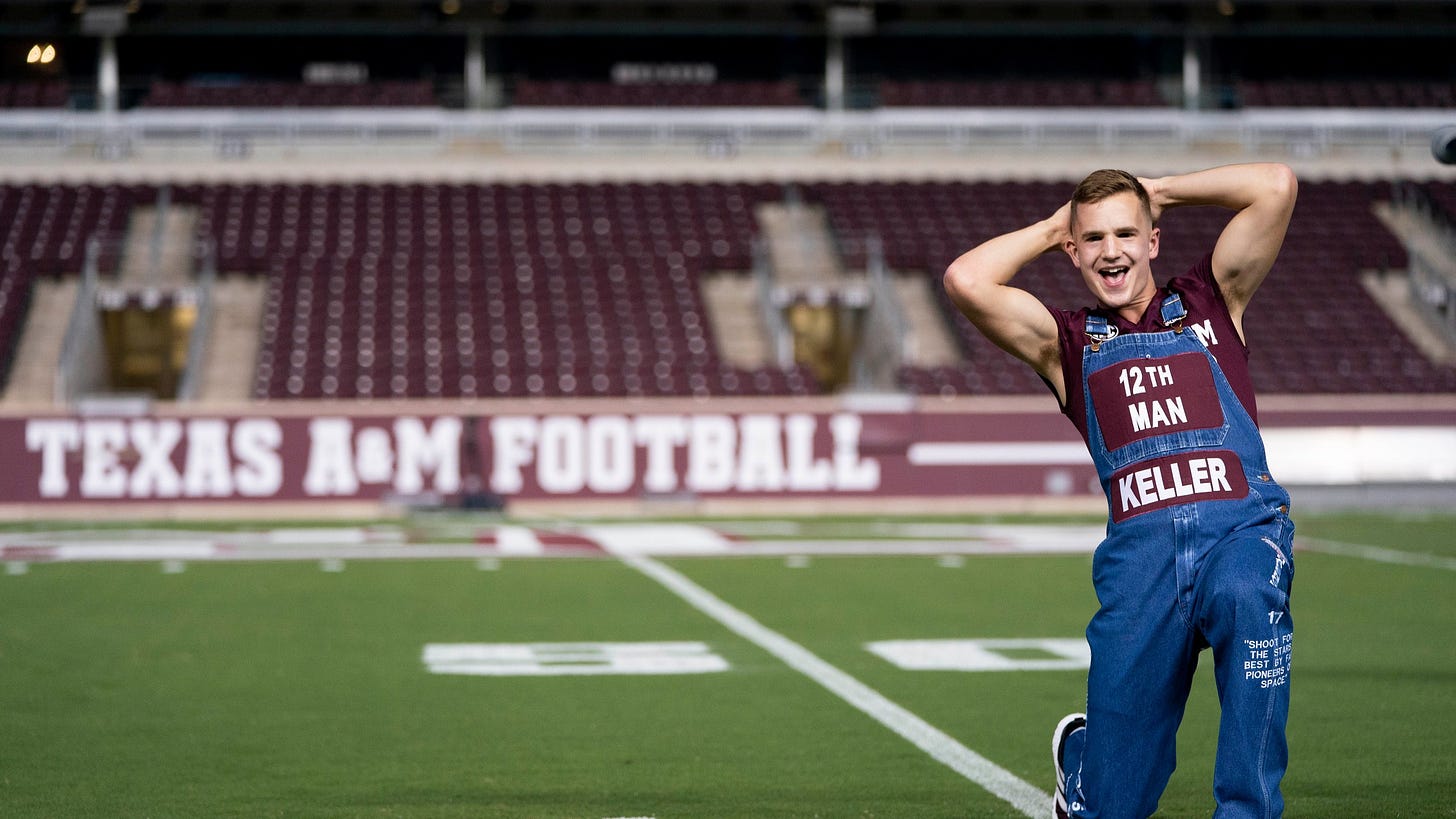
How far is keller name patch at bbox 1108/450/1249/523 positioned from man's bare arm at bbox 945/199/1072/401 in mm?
355

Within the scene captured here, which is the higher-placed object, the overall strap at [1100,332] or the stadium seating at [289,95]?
the stadium seating at [289,95]

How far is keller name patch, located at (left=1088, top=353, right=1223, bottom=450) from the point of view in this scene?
12.7 feet

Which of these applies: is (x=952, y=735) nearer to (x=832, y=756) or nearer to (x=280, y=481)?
(x=832, y=756)

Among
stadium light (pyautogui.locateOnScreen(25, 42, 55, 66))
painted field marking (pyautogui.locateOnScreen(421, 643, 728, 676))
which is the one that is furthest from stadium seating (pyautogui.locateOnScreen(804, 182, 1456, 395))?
painted field marking (pyautogui.locateOnScreen(421, 643, 728, 676))

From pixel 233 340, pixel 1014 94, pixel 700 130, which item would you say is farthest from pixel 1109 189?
pixel 1014 94

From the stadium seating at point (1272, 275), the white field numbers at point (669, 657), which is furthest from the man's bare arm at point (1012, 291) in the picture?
the stadium seating at point (1272, 275)

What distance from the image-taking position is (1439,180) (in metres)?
33.9

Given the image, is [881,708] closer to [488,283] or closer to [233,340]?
[488,283]

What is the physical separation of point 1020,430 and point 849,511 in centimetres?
246

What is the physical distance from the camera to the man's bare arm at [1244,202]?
3.99 meters

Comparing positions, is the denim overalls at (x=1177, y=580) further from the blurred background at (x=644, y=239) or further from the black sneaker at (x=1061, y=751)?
the blurred background at (x=644, y=239)

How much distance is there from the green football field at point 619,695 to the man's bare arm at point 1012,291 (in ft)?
6.13

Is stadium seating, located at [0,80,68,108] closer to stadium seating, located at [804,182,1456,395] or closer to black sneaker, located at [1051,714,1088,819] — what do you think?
stadium seating, located at [804,182,1456,395]

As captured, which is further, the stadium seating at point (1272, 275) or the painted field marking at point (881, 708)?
the stadium seating at point (1272, 275)
